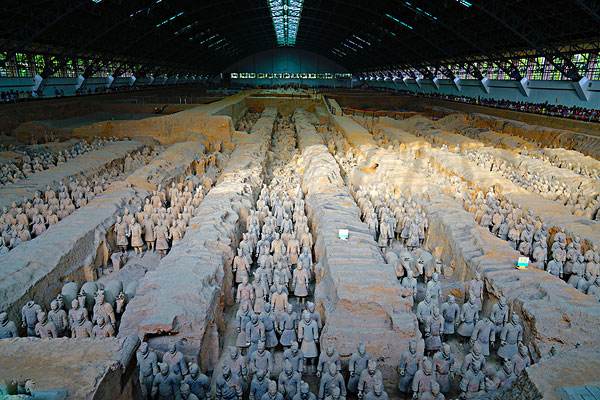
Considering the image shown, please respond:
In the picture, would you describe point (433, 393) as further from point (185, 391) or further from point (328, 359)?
point (185, 391)

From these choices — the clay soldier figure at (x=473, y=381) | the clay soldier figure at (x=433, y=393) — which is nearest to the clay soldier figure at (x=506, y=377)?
the clay soldier figure at (x=473, y=381)

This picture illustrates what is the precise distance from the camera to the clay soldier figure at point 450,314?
17.0 feet

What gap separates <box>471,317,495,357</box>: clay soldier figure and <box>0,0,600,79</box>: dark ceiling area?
1228cm

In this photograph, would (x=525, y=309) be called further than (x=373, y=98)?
No

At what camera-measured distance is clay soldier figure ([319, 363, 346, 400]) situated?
3.88m

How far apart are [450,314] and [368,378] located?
68.8 inches

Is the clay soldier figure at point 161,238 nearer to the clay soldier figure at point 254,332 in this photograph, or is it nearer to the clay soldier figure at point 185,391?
the clay soldier figure at point 254,332

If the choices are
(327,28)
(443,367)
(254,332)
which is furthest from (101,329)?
(327,28)

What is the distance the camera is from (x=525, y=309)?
Result: 4730mm

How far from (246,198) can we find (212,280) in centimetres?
352

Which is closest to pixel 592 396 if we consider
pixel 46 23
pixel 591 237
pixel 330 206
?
pixel 591 237

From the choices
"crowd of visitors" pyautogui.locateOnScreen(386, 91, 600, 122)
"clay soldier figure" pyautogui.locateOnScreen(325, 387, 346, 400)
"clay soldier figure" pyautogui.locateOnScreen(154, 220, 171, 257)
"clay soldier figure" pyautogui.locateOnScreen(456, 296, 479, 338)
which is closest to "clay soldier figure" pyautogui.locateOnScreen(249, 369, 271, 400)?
"clay soldier figure" pyautogui.locateOnScreen(325, 387, 346, 400)

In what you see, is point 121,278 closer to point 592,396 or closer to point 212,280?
point 212,280

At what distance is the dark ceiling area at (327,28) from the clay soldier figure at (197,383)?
1455 cm
